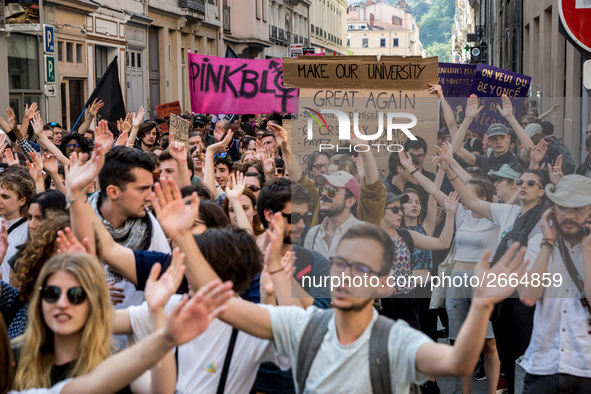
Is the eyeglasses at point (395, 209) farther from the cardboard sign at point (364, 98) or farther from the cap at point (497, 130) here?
the cap at point (497, 130)

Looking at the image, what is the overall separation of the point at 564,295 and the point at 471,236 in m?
1.48

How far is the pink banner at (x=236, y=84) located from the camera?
11.5 metres

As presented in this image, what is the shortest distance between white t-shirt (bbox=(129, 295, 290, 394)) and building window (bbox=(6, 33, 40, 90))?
16.1 meters

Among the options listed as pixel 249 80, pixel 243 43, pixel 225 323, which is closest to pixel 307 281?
pixel 225 323

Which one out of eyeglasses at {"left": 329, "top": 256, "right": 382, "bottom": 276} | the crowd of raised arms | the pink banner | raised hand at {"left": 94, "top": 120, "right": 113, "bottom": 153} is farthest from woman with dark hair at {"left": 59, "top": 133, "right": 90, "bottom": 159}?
eyeglasses at {"left": 329, "top": 256, "right": 382, "bottom": 276}

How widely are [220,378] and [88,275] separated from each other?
0.70 metres

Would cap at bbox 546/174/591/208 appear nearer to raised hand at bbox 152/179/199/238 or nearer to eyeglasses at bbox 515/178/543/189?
eyeglasses at bbox 515/178/543/189

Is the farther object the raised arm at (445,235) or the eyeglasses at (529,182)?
the raised arm at (445,235)

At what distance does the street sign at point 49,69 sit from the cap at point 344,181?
12267 millimetres

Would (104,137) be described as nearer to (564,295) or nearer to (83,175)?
(83,175)

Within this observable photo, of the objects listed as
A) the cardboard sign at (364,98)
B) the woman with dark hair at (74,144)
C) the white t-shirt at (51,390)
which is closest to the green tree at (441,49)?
the woman with dark hair at (74,144)

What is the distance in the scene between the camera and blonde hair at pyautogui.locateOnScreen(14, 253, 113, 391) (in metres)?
3.05

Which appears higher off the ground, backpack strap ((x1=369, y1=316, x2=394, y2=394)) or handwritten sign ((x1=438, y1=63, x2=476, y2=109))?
handwritten sign ((x1=438, y1=63, x2=476, y2=109))

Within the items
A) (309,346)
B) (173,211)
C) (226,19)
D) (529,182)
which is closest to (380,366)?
(309,346)
